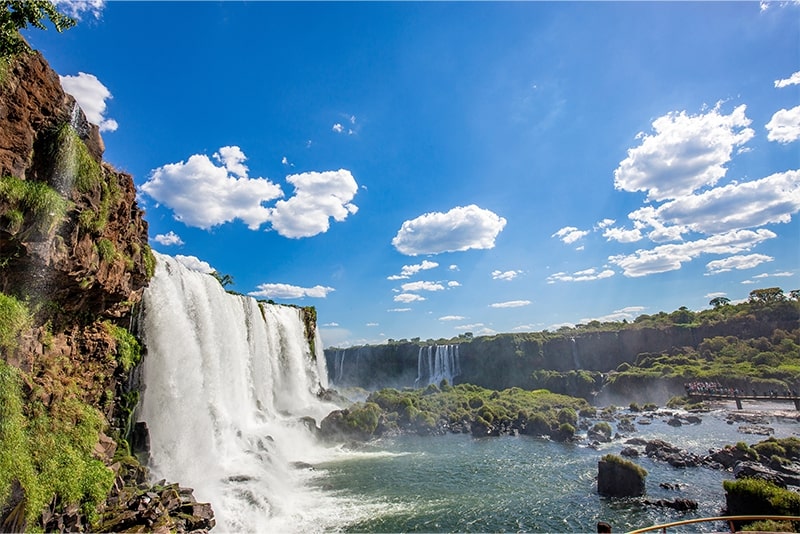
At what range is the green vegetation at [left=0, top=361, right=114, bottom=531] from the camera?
7.84 m

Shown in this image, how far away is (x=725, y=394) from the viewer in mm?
40781

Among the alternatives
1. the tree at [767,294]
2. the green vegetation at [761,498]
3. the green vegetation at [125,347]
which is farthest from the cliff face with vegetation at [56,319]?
the tree at [767,294]

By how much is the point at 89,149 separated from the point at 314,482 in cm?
1597

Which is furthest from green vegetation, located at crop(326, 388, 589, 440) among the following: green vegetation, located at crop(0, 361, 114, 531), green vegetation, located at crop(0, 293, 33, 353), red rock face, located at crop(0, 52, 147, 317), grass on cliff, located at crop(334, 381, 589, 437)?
green vegetation, located at crop(0, 293, 33, 353)

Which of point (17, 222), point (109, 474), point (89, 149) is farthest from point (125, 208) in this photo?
point (109, 474)

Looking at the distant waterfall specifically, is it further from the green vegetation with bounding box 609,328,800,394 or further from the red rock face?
the red rock face

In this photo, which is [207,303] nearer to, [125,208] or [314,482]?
[125,208]

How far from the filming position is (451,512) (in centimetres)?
1527

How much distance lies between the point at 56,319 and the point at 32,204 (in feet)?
12.6

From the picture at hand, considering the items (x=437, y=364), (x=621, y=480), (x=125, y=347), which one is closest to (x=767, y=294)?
(x=437, y=364)

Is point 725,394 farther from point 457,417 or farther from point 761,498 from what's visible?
point 761,498

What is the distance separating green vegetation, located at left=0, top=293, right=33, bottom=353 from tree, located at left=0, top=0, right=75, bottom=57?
19.0ft

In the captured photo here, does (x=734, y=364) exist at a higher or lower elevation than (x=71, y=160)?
lower

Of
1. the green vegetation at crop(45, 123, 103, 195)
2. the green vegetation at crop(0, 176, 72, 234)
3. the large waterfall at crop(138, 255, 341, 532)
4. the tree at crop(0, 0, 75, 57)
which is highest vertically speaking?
the tree at crop(0, 0, 75, 57)
